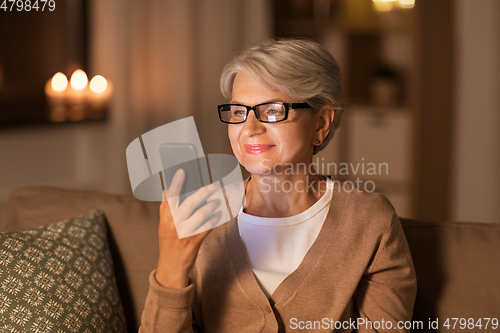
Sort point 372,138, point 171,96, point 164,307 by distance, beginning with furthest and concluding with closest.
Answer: point 372,138 < point 171,96 < point 164,307

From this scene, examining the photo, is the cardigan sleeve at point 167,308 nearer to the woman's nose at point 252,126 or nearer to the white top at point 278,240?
the white top at point 278,240

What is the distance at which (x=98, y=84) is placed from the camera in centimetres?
261

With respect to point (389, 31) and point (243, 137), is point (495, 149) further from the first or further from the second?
point (243, 137)

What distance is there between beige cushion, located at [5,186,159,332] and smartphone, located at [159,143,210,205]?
16.0 inches

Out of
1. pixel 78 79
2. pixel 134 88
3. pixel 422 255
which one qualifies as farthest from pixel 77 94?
pixel 422 255

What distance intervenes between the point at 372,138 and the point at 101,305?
2562mm

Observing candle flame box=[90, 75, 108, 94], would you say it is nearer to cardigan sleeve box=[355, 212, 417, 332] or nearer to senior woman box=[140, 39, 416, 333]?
senior woman box=[140, 39, 416, 333]

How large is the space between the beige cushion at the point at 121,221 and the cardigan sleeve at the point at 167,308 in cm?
34

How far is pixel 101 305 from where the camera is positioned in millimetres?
1121

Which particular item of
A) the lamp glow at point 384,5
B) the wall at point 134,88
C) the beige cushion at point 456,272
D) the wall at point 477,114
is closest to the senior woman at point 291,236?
the beige cushion at point 456,272

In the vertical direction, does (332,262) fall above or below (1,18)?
below

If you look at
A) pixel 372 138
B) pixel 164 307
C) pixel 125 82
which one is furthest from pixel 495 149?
pixel 164 307

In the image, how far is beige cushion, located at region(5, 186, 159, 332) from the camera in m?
1.27

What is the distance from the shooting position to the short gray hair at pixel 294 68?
986 millimetres
